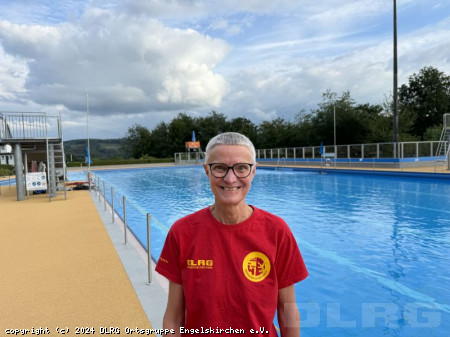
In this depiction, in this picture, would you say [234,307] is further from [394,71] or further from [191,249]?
[394,71]

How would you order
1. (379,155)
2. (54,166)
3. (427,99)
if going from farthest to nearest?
(427,99) → (379,155) → (54,166)

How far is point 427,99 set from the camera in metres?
44.6

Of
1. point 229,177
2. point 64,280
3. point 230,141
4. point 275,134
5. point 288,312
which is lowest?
point 64,280

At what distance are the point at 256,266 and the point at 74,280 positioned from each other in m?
3.93

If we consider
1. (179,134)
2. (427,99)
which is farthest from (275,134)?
(427,99)

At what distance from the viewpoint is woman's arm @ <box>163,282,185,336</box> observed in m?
1.65

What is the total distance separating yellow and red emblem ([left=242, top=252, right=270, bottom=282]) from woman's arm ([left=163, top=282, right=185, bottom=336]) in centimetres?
35

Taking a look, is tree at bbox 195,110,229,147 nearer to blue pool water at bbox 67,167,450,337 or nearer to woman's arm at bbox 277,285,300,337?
blue pool water at bbox 67,167,450,337

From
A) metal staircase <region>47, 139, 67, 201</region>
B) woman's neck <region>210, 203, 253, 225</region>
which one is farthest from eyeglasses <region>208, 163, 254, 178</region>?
metal staircase <region>47, 139, 67, 201</region>

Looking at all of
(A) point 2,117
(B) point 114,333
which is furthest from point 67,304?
(A) point 2,117

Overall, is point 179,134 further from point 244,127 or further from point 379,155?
point 379,155

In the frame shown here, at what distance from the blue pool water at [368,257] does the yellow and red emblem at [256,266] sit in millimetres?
3007

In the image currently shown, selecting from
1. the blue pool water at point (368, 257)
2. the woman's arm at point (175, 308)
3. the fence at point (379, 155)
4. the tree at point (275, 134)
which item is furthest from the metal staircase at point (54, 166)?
the tree at point (275, 134)

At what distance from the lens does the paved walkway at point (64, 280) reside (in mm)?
3545
